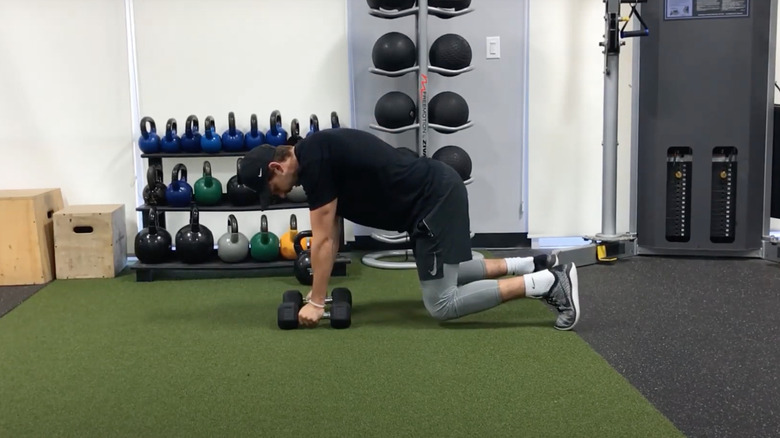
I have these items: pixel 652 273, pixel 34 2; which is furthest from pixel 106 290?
pixel 652 273

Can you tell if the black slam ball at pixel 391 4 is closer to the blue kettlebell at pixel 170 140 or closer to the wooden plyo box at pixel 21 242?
the blue kettlebell at pixel 170 140

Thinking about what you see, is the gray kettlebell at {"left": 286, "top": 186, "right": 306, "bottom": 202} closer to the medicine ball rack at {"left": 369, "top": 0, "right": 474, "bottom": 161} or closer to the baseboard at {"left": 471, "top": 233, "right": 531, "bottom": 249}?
the medicine ball rack at {"left": 369, "top": 0, "right": 474, "bottom": 161}

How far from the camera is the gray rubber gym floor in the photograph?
2092mm

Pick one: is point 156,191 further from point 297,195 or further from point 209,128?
point 297,195

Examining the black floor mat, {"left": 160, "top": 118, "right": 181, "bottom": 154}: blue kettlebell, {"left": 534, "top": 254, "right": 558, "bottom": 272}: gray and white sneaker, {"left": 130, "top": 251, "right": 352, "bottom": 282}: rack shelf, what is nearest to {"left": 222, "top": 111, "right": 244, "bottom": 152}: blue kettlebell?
{"left": 160, "top": 118, "right": 181, "bottom": 154}: blue kettlebell

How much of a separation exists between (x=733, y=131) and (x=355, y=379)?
3034mm

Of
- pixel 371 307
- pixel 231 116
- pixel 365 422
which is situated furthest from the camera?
pixel 231 116

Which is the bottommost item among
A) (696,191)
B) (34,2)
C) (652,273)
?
(652,273)

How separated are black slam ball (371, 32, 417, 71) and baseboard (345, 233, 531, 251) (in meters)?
1.25

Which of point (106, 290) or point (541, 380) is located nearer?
point (541, 380)

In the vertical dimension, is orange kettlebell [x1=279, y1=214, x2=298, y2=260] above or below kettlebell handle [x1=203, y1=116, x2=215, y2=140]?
below

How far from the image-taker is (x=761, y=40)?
410 cm

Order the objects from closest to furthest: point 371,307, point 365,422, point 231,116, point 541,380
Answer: point 365,422 → point 541,380 → point 371,307 → point 231,116

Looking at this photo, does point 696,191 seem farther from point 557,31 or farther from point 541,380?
point 541,380
